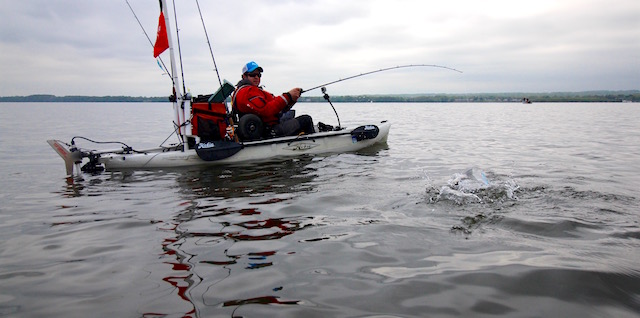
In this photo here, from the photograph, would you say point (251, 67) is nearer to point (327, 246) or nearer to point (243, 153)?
point (243, 153)

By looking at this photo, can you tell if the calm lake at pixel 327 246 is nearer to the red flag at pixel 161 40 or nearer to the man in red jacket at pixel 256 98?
the man in red jacket at pixel 256 98

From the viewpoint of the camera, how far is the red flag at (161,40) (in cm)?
868

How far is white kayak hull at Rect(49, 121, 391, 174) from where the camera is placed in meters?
9.32

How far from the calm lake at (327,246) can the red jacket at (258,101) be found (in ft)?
7.34

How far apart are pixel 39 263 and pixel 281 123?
6843 millimetres

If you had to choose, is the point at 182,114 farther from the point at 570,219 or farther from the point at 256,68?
the point at 570,219

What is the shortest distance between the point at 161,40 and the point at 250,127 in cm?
266

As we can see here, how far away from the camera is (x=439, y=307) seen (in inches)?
111

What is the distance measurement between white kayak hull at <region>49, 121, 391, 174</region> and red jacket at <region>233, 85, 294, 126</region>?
711 millimetres

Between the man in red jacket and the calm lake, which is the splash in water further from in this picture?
the man in red jacket

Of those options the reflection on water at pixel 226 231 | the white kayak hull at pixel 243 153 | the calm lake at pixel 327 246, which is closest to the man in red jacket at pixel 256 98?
the white kayak hull at pixel 243 153

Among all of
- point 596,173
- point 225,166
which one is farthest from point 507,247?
point 225,166

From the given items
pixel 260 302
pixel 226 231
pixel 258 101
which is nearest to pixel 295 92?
pixel 258 101

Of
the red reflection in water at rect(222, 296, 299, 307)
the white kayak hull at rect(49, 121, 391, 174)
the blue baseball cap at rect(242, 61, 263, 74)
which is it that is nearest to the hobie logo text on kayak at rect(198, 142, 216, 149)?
the white kayak hull at rect(49, 121, 391, 174)
